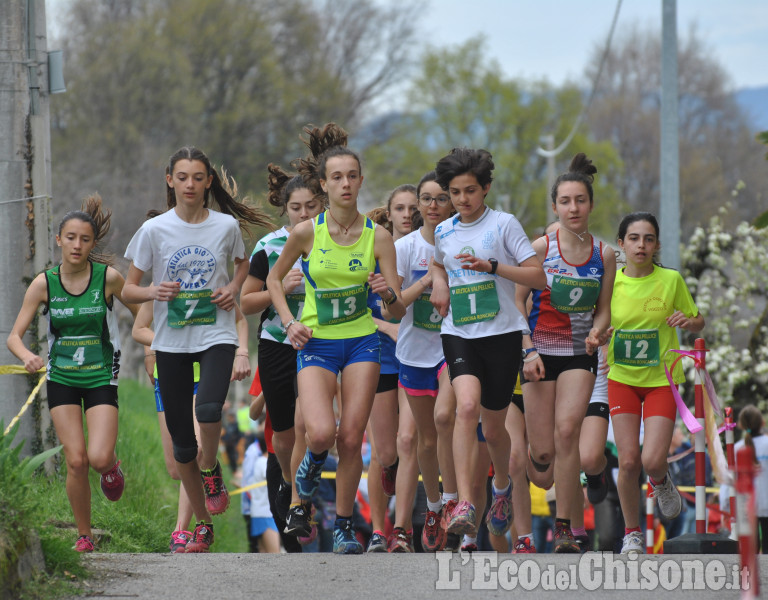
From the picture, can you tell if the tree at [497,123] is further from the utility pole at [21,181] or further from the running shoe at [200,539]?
the running shoe at [200,539]

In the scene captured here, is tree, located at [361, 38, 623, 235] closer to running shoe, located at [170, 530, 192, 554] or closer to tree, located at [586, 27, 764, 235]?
tree, located at [586, 27, 764, 235]

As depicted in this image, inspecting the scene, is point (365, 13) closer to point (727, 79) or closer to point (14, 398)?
point (727, 79)

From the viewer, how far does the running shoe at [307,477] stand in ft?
24.7

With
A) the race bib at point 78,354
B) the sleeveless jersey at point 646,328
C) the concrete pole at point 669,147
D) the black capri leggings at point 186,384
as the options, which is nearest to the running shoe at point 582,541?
the sleeveless jersey at point 646,328

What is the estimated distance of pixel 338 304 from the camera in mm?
7535

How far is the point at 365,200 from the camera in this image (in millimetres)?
50875

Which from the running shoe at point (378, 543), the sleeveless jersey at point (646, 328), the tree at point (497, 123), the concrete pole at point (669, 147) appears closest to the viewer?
the running shoe at point (378, 543)

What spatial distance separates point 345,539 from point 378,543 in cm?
76

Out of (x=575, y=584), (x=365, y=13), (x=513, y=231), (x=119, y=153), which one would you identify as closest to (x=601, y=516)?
(x=513, y=231)

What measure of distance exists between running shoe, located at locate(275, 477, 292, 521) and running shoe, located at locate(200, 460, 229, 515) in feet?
2.96

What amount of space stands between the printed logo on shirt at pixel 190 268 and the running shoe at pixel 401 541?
2.14 metres

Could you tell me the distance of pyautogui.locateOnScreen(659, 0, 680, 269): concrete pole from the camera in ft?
47.4

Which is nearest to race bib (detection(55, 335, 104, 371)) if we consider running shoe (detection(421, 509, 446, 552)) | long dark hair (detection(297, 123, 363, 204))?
long dark hair (detection(297, 123, 363, 204))

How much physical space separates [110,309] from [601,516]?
6.17 m
